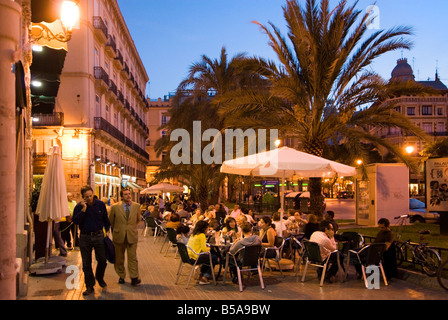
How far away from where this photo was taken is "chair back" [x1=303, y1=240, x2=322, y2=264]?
325 inches

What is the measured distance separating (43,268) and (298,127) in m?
9.48

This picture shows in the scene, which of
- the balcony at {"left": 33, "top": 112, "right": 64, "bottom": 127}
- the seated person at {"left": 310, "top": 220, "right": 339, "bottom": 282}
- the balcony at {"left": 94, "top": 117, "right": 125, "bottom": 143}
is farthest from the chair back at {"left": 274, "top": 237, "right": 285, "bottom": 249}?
the balcony at {"left": 94, "top": 117, "right": 125, "bottom": 143}

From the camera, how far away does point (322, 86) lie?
1453 cm

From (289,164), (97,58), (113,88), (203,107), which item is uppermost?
(97,58)

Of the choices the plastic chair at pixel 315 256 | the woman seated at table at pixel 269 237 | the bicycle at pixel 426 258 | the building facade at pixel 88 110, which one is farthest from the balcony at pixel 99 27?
the bicycle at pixel 426 258

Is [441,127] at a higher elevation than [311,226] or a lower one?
higher

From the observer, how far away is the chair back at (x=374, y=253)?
26.6ft

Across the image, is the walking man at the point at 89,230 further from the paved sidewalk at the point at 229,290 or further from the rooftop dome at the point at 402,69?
the rooftop dome at the point at 402,69

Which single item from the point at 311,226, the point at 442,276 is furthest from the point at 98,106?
the point at 442,276

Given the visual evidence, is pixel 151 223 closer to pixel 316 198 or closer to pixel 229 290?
pixel 316 198

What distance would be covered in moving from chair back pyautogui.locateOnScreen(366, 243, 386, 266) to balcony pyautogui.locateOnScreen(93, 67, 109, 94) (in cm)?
3096

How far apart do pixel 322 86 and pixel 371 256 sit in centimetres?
757

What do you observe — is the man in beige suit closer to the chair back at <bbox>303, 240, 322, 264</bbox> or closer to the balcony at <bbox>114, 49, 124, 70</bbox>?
Result: the chair back at <bbox>303, 240, 322, 264</bbox>
